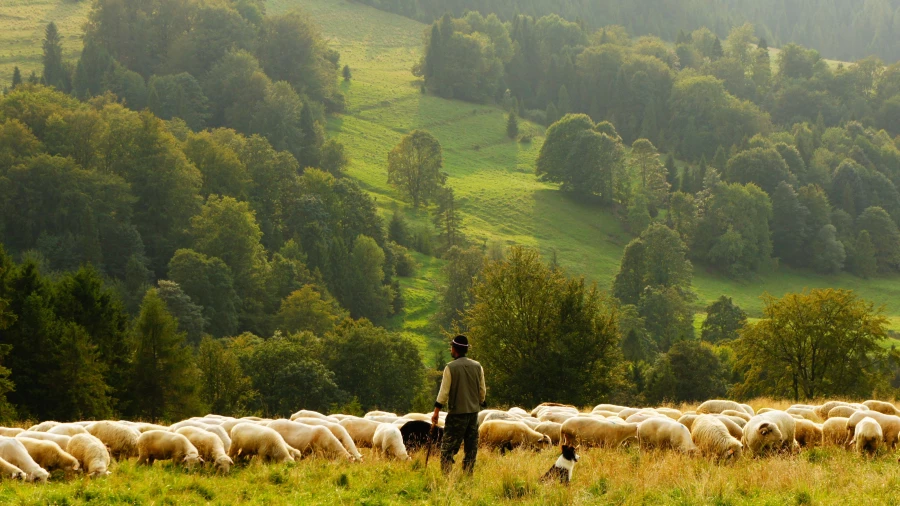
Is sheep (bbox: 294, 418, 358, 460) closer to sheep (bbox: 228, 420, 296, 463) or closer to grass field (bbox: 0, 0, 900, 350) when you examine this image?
sheep (bbox: 228, 420, 296, 463)

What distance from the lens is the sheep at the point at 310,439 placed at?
2000cm

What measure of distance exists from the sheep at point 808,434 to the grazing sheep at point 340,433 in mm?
8110

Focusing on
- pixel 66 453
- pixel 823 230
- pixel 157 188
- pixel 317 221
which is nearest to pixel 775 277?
pixel 823 230

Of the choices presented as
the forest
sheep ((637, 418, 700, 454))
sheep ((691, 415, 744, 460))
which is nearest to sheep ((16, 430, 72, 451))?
sheep ((637, 418, 700, 454))

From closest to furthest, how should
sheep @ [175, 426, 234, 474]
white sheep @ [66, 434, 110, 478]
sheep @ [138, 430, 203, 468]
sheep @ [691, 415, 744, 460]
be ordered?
white sheep @ [66, 434, 110, 478] < sheep @ [175, 426, 234, 474] < sheep @ [138, 430, 203, 468] < sheep @ [691, 415, 744, 460]

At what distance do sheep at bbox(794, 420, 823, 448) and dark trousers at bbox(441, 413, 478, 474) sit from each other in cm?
853

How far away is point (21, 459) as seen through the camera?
16.9m

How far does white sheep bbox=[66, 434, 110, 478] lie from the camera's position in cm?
1742

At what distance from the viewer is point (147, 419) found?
58.6m

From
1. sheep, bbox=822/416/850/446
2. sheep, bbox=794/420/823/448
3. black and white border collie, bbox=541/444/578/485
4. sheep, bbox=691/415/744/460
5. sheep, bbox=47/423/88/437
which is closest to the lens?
black and white border collie, bbox=541/444/578/485

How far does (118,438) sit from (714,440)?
11753 millimetres

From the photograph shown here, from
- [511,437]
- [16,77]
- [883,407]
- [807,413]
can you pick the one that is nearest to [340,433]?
[511,437]

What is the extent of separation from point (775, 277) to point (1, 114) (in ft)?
368

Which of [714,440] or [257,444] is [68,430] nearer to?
[257,444]
